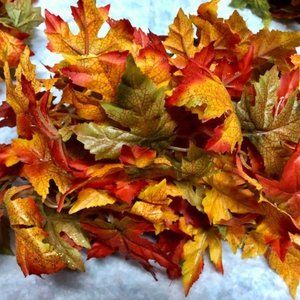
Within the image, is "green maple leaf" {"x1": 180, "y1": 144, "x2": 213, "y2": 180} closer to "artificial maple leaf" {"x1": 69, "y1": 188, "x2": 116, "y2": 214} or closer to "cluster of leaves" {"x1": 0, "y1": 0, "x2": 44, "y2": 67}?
"artificial maple leaf" {"x1": 69, "y1": 188, "x2": 116, "y2": 214}

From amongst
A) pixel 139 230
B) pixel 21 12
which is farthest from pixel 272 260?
pixel 21 12

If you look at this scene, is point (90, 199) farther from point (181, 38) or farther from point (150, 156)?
point (181, 38)

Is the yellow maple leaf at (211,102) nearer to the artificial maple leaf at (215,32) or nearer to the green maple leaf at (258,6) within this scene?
the artificial maple leaf at (215,32)

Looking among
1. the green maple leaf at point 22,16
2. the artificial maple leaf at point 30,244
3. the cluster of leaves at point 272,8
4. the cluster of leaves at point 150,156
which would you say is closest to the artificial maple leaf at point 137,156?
the cluster of leaves at point 150,156

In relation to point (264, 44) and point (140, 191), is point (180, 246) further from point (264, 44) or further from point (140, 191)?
point (264, 44)

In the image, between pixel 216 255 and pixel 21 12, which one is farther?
pixel 21 12

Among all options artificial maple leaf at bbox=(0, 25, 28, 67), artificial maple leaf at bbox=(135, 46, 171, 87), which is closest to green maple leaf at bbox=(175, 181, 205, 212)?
artificial maple leaf at bbox=(135, 46, 171, 87)
